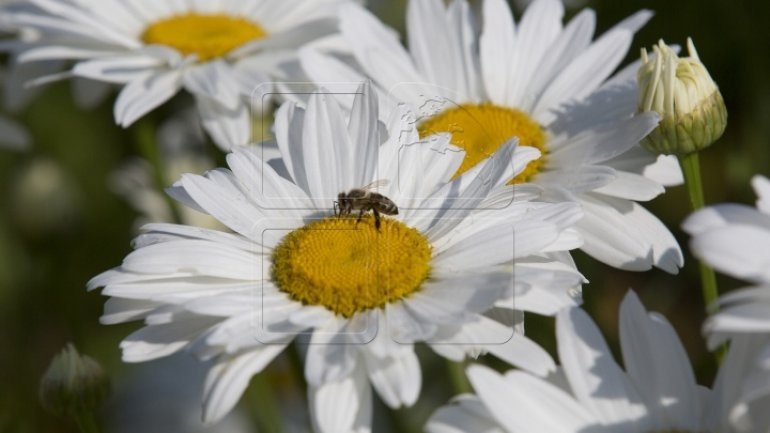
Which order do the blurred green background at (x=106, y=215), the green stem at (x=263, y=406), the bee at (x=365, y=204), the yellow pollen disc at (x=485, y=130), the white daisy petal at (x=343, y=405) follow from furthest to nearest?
1. the blurred green background at (x=106, y=215)
2. the green stem at (x=263, y=406)
3. the yellow pollen disc at (x=485, y=130)
4. the bee at (x=365, y=204)
5. the white daisy petal at (x=343, y=405)

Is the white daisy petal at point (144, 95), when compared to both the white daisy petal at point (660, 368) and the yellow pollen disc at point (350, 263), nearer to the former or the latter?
the yellow pollen disc at point (350, 263)

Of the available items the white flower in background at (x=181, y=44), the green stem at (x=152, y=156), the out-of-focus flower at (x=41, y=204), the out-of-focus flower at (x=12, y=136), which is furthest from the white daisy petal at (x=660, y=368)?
the out-of-focus flower at (x=41, y=204)

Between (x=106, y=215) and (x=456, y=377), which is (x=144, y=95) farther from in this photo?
(x=106, y=215)

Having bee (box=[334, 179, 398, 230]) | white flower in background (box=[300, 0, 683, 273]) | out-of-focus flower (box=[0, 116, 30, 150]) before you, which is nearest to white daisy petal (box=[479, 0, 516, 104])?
white flower in background (box=[300, 0, 683, 273])

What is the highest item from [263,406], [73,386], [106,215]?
[73,386]

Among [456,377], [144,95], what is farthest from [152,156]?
[456,377]

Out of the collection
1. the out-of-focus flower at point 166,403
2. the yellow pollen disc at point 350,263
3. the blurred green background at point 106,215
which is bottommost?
the out-of-focus flower at point 166,403
